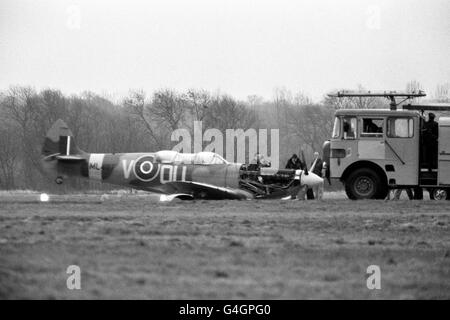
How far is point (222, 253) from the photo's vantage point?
35.6 ft

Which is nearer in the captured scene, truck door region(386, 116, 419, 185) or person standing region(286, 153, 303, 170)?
truck door region(386, 116, 419, 185)

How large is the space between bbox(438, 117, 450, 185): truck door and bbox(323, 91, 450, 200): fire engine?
15cm

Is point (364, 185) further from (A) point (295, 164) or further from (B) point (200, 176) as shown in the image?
(B) point (200, 176)

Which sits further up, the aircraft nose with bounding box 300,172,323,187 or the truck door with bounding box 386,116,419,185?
the truck door with bounding box 386,116,419,185

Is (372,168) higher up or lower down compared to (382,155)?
lower down

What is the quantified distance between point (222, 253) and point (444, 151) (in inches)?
522

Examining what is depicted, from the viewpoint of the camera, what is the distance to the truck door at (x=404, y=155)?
23.2 m

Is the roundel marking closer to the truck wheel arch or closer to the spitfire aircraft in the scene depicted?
the spitfire aircraft

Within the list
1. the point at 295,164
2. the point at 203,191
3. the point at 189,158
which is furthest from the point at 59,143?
the point at 295,164

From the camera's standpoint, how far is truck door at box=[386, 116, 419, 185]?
76.2 feet

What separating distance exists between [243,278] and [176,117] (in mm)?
38423

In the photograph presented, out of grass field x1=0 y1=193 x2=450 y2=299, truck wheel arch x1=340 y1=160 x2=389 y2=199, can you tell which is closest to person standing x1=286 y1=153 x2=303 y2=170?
truck wheel arch x1=340 y1=160 x2=389 y2=199

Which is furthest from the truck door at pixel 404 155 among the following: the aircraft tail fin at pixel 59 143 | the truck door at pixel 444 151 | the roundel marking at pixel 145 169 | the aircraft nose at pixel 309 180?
the aircraft tail fin at pixel 59 143

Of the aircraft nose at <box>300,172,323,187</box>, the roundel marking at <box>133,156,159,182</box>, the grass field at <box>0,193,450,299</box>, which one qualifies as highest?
the roundel marking at <box>133,156,159,182</box>
